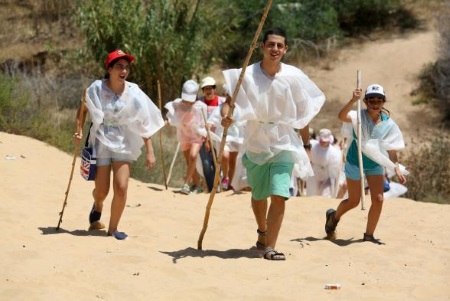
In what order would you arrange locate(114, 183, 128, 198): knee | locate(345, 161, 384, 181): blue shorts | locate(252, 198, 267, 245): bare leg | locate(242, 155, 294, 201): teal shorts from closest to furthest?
locate(242, 155, 294, 201): teal shorts < locate(252, 198, 267, 245): bare leg < locate(114, 183, 128, 198): knee < locate(345, 161, 384, 181): blue shorts

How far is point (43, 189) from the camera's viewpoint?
36.9 ft

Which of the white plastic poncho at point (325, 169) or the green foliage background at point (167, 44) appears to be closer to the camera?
the white plastic poncho at point (325, 169)

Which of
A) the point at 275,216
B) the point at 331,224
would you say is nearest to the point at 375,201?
the point at 331,224

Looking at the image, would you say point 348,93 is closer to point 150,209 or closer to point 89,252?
point 150,209

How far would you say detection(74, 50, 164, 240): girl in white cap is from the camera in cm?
869

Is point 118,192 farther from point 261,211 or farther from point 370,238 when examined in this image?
point 370,238

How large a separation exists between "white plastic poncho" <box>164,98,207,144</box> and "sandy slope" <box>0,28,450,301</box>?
0.83m

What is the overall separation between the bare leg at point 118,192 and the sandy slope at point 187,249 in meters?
0.19

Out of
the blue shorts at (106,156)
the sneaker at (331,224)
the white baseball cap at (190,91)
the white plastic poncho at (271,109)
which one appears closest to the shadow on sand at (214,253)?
the white plastic poncho at (271,109)

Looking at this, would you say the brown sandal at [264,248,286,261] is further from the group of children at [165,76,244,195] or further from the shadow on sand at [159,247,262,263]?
the group of children at [165,76,244,195]

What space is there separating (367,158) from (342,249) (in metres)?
0.94

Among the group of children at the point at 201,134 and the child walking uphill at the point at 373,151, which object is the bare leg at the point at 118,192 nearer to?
the child walking uphill at the point at 373,151

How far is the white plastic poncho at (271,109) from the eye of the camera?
8031mm

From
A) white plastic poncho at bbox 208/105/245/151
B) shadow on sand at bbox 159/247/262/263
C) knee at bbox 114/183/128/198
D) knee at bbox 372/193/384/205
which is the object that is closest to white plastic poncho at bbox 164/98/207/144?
white plastic poncho at bbox 208/105/245/151
